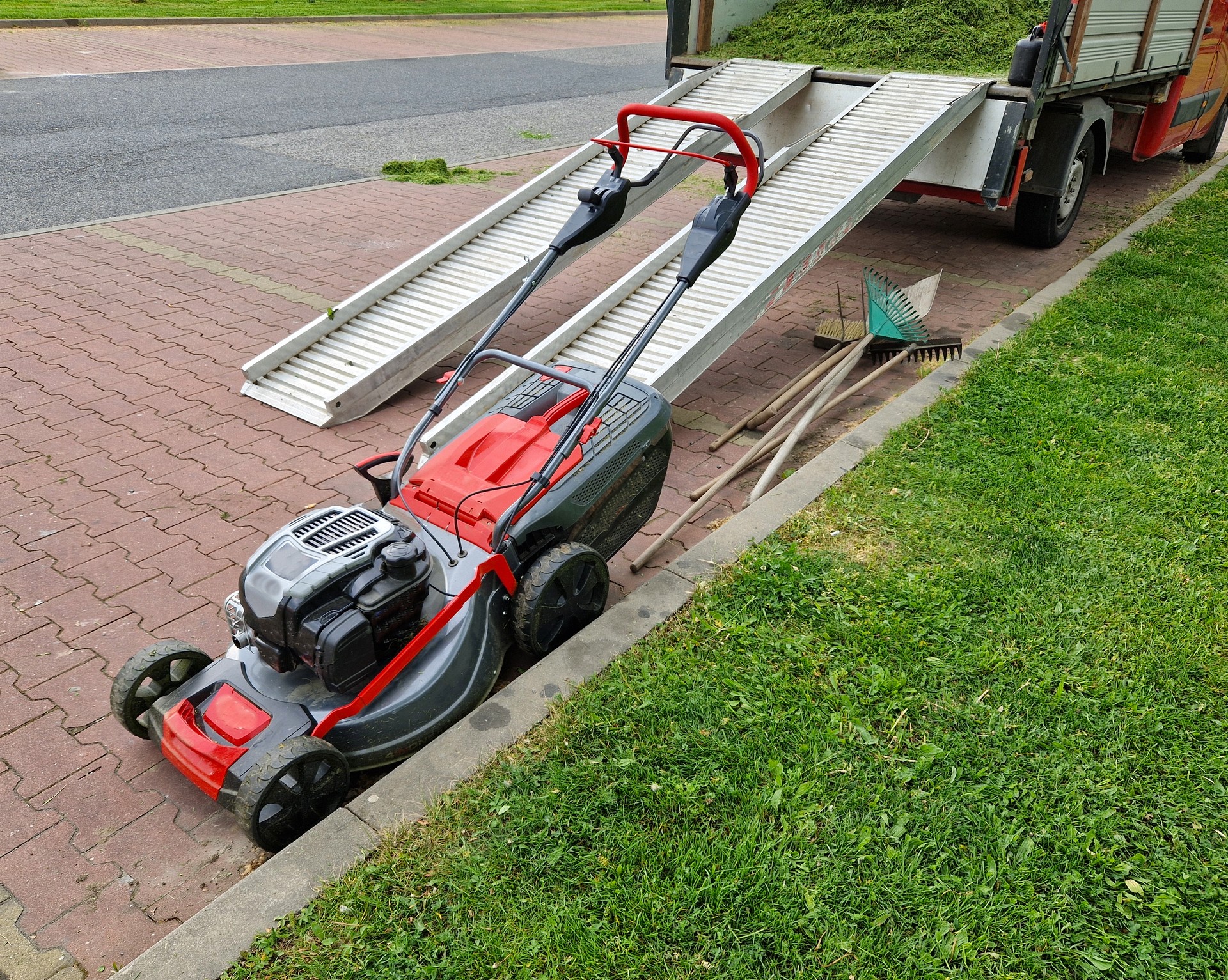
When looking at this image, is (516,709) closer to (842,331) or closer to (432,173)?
(842,331)

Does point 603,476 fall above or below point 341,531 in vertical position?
below

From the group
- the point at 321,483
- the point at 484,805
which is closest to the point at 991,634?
the point at 484,805

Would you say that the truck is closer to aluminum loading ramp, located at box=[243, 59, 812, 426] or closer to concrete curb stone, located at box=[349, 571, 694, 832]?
aluminum loading ramp, located at box=[243, 59, 812, 426]

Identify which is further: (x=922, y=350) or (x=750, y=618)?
(x=922, y=350)

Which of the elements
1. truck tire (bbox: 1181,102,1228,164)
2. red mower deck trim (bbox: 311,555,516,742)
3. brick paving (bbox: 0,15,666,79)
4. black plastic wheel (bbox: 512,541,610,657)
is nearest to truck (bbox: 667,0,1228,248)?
truck tire (bbox: 1181,102,1228,164)

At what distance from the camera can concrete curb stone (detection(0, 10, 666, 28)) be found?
18344 millimetres

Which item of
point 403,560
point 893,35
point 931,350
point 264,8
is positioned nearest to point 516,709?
point 403,560

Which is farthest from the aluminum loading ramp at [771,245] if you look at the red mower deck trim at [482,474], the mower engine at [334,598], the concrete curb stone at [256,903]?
the concrete curb stone at [256,903]

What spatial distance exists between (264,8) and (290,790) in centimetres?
2436

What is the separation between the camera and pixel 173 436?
5.06 meters

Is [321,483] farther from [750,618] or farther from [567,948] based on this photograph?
[567,948]

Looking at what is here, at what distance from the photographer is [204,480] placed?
4668mm

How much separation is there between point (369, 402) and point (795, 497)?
2.50 meters

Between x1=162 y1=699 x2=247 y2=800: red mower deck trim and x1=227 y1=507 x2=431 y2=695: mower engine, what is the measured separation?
27cm
